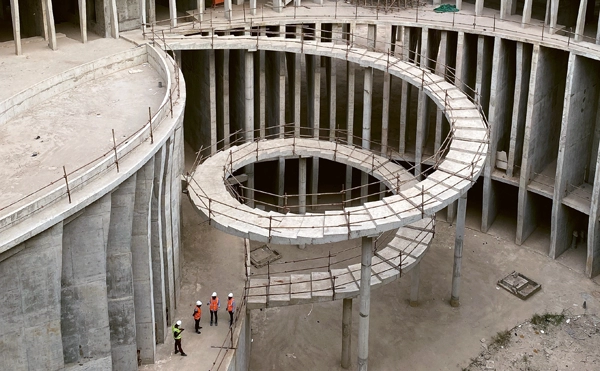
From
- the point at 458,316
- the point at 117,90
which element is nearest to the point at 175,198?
the point at 117,90

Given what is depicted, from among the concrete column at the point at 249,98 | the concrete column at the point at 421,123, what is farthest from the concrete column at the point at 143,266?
the concrete column at the point at 421,123

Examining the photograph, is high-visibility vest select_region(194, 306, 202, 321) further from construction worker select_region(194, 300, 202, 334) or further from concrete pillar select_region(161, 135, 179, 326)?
concrete pillar select_region(161, 135, 179, 326)

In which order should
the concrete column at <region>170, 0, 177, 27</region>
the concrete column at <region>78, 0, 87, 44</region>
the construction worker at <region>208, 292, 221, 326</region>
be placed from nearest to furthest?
the construction worker at <region>208, 292, 221, 326</region>, the concrete column at <region>78, 0, 87, 44</region>, the concrete column at <region>170, 0, 177, 27</region>

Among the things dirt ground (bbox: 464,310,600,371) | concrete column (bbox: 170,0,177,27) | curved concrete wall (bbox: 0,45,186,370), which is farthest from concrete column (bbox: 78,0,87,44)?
dirt ground (bbox: 464,310,600,371)

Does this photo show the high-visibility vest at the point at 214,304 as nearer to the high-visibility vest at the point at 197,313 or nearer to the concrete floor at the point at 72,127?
the high-visibility vest at the point at 197,313

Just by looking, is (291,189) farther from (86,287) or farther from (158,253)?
(86,287)

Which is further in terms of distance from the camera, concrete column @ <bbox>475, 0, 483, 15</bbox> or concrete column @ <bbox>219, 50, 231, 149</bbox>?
concrete column @ <bbox>475, 0, 483, 15</bbox>
